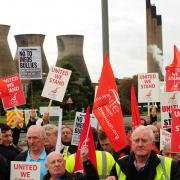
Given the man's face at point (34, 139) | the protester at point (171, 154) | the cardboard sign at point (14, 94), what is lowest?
the protester at point (171, 154)

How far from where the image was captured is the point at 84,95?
52.5m

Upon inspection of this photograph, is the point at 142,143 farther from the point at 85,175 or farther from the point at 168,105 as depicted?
the point at 168,105

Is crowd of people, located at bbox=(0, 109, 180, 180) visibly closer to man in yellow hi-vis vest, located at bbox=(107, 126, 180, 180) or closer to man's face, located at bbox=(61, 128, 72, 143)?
man in yellow hi-vis vest, located at bbox=(107, 126, 180, 180)

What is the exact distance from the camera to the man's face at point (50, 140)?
561 cm

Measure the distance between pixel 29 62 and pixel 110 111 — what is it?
14.0 feet

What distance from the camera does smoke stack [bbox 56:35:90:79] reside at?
8231 centimetres

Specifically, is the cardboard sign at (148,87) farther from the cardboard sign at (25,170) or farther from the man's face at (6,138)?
the cardboard sign at (25,170)

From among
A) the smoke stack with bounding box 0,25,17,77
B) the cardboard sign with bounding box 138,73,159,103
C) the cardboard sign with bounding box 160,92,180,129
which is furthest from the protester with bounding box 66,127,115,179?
the smoke stack with bounding box 0,25,17,77

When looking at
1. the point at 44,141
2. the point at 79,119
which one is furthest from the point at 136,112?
the point at 44,141

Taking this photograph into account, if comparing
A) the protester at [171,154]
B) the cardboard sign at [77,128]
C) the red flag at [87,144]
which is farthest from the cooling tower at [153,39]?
the red flag at [87,144]

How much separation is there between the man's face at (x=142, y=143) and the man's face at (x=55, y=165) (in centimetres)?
70

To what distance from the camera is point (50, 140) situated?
5.64 metres

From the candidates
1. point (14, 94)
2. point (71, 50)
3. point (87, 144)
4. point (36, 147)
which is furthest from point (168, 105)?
point (71, 50)

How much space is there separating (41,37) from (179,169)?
74018 mm
